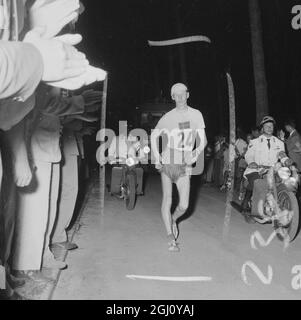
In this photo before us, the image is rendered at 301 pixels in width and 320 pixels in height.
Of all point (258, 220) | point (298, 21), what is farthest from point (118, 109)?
point (258, 220)

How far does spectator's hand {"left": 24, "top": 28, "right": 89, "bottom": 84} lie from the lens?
1.95m

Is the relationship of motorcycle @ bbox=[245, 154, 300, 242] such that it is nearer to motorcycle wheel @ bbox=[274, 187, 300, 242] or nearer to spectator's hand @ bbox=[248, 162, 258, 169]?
motorcycle wheel @ bbox=[274, 187, 300, 242]

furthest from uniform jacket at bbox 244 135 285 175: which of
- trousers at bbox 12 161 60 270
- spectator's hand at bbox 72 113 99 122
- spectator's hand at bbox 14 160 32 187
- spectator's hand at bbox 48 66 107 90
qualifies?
spectator's hand at bbox 48 66 107 90

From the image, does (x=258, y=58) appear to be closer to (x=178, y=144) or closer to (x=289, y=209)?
(x=289, y=209)

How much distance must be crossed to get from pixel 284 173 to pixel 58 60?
5.72m

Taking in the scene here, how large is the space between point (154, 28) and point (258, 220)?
101 feet

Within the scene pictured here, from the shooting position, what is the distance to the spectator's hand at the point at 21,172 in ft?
13.0

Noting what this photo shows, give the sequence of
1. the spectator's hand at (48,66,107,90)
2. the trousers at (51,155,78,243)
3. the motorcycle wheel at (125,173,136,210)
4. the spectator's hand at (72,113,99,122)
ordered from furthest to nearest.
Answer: the motorcycle wheel at (125,173,136,210)
the trousers at (51,155,78,243)
the spectator's hand at (72,113,99,122)
the spectator's hand at (48,66,107,90)

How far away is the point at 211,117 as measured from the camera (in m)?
34.7

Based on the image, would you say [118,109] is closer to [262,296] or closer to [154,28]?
[154,28]

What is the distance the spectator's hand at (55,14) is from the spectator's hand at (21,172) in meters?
1.38

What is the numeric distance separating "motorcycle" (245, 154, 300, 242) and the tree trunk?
689 cm

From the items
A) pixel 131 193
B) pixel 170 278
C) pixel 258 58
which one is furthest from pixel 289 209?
pixel 258 58

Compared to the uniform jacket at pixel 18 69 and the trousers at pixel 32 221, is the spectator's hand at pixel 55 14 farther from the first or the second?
the trousers at pixel 32 221
